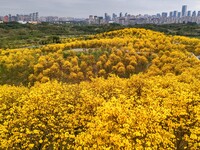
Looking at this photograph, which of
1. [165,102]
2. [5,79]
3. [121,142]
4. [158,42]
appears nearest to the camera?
[121,142]

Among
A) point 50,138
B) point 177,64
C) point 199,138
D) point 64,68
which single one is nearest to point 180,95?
point 199,138

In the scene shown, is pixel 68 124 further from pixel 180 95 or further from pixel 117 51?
pixel 117 51

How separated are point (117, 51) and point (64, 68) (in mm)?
20147

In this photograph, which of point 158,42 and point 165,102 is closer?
point 165,102

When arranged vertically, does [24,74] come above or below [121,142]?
below

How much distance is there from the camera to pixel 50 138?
2481 cm

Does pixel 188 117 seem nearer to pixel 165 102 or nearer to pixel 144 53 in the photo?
pixel 165 102

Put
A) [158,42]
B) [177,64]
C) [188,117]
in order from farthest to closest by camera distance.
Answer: [158,42], [177,64], [188,117]

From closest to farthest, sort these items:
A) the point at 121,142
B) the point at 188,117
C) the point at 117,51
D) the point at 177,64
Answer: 1. the point at 121,142
2. the point at 188,117
3. the point at 177,64
4. the point at 117,51

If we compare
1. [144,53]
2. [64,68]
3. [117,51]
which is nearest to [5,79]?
[64,68]

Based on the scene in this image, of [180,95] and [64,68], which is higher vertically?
[180,95]

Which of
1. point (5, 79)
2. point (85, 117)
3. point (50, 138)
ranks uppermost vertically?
point (85, 117)

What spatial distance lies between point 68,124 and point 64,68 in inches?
2198

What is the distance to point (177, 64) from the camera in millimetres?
70312
